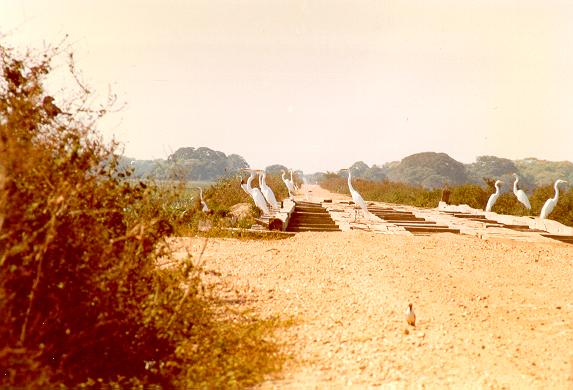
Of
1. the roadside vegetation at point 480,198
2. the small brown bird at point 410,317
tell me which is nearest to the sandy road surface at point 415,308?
the small brown bird at point 410,317

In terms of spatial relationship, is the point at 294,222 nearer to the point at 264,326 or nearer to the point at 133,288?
the point at 264,326

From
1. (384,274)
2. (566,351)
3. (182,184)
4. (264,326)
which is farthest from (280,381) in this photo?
(384,274)

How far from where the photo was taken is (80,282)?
13.0 feet

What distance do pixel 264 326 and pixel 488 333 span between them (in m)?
2.41

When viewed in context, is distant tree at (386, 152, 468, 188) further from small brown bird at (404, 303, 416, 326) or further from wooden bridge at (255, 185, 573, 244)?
small brown bird at (404, 303, 416, 326)

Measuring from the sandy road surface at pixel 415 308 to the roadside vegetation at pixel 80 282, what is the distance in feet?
2.38

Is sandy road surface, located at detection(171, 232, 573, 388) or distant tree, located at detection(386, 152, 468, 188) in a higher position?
distant tree, located at detection(386, 152, 468, 188)

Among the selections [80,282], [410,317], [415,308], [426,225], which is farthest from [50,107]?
[426,225]

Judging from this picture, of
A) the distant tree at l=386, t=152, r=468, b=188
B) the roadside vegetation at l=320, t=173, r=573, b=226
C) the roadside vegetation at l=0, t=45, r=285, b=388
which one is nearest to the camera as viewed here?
the roadside vegetation at l=0, t=45, r=285, b=388

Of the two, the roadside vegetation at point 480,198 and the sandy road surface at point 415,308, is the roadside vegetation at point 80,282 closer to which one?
the sandy road surface at point 415,308

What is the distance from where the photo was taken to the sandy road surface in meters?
4.69

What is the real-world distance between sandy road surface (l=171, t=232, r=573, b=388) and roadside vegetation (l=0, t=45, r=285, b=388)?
726mm

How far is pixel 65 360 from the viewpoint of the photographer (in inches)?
152

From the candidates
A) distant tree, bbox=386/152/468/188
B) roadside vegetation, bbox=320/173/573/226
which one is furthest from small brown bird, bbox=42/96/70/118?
distant tree, bbox=386/152/468/188
